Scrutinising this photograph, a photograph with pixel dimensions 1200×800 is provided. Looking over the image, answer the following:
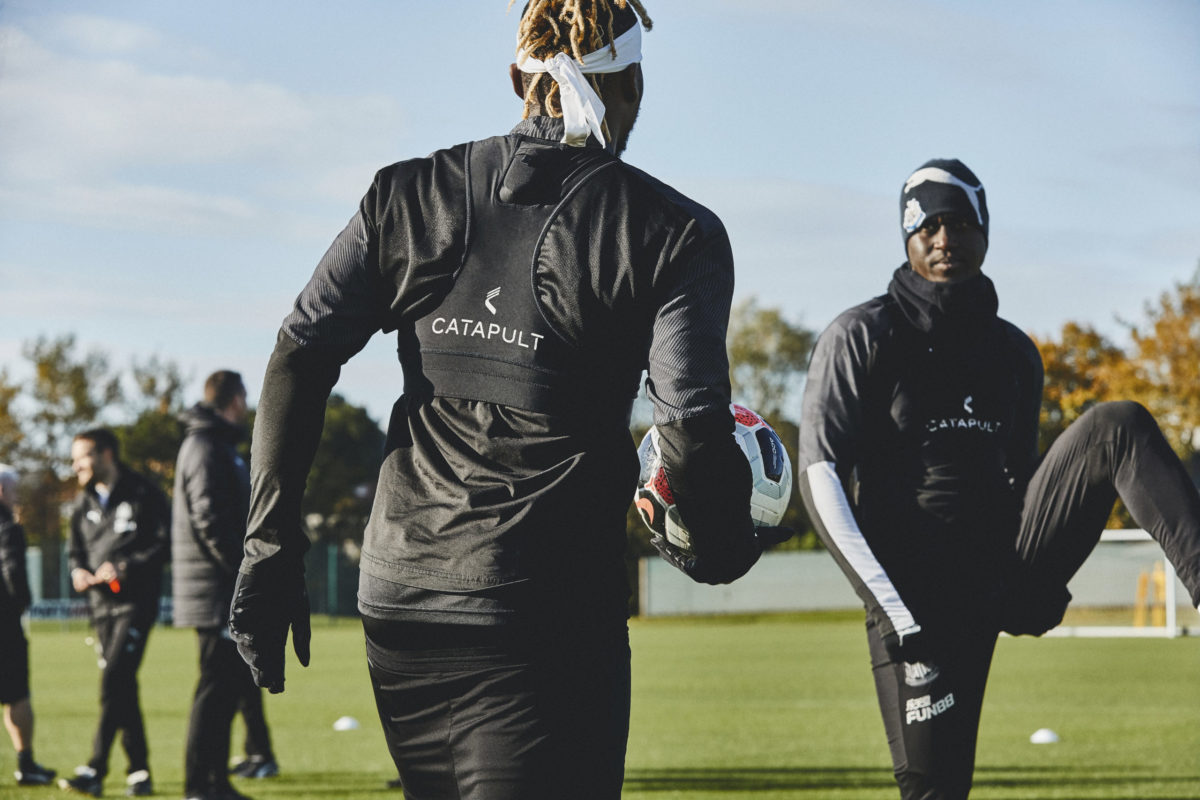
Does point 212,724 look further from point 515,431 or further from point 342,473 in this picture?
point 342,473

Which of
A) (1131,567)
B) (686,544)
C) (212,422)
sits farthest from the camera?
(1131,567)

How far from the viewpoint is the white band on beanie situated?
483 centimetres

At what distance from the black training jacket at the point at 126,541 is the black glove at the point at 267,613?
7317 millimetres

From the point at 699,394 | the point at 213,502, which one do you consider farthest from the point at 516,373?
the point at 213,502

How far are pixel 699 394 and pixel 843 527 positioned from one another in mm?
2097

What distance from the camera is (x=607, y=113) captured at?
2975mm

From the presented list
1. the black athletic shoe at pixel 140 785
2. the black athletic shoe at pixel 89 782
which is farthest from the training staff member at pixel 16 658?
the black athletic shoe at pixel 140 785

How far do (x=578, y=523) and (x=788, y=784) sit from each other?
284 inches

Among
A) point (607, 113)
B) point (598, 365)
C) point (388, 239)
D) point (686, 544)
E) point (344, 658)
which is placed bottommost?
point (344, 658)

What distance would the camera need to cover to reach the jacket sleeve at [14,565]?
10.5 meters

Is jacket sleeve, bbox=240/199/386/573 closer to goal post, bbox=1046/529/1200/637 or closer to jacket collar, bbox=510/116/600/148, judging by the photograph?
jacket collar, bbox=510/116/600/148

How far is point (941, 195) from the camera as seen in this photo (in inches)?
189

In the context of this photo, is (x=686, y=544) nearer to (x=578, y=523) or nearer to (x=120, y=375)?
(x=578, y=523)

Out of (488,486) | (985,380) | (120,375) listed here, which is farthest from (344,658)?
(120,375)
